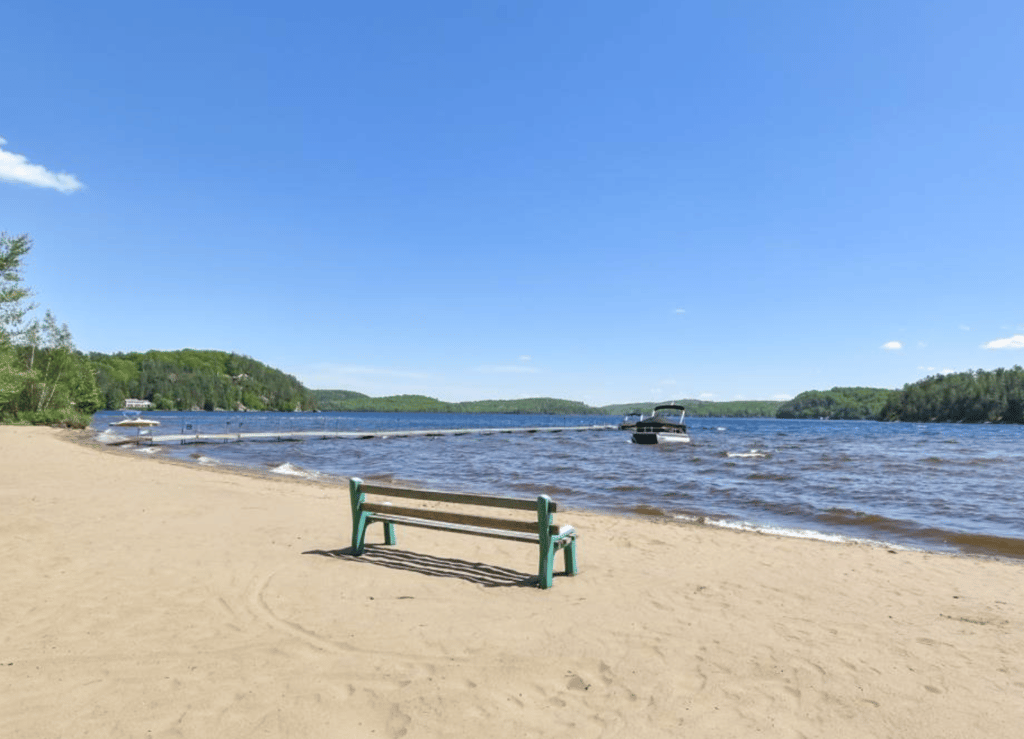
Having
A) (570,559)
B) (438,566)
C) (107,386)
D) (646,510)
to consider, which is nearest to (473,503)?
(438,566)

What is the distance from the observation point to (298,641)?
5.14m

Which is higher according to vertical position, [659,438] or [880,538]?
[659,438]

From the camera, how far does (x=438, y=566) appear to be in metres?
8.08

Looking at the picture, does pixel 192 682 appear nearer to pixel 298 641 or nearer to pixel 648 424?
pixel 298 641

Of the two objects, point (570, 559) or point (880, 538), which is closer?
point (570, 559)

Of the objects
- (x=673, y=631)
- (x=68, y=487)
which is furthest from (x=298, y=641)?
(x=68, y=487)

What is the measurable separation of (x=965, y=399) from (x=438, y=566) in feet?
634

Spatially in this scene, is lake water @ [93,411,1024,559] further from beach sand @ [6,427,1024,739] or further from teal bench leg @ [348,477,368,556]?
teal bench leg @ [348,477,368,556]

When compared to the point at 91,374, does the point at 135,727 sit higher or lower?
lower

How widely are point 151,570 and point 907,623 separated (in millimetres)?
8819

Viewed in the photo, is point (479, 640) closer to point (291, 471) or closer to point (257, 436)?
point (291, 471)

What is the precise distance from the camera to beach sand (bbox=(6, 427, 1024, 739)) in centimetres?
395

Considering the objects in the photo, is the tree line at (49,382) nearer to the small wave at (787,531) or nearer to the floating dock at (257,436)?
the floating dock at (257,436)

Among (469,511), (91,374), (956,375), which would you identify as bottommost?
(469,511)
